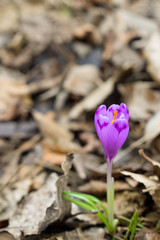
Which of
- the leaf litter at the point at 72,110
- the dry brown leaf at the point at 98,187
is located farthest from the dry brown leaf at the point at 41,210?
the dry brown leaf at the point at 98,187

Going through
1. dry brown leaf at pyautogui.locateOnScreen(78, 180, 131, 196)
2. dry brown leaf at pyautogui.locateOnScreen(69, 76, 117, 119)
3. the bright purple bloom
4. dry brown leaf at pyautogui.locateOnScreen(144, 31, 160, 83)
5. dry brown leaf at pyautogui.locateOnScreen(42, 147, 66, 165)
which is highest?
the bright purple bloom

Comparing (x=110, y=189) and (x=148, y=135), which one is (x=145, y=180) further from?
(x=148, y=135)

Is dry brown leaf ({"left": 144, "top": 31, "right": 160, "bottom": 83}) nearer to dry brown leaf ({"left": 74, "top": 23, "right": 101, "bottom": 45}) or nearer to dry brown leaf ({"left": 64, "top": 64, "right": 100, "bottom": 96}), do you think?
dry brown leaf ({"left": 64, "top": 64, "right": 100, "bottom": 96})

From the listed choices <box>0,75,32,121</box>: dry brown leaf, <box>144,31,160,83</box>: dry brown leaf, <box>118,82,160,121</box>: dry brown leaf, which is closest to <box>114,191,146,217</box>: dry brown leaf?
<box>118,82,160,121</box>: dry brown leaf

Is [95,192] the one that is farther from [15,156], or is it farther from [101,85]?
[101,85]

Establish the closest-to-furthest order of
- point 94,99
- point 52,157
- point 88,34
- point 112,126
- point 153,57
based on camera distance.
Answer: point 112,126 < point 52,157 < point 94,99 < point 153,57 < point 88,34

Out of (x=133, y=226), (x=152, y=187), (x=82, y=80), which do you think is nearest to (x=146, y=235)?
(x=133, y=226)

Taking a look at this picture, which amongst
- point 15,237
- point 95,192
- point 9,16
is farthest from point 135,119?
point 9,16
